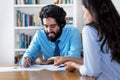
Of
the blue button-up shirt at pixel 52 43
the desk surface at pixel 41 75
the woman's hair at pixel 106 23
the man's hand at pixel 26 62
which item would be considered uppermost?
the woman's hair at pixel 106 23

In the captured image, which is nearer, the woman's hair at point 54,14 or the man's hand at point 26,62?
the man's hand at point 26,62

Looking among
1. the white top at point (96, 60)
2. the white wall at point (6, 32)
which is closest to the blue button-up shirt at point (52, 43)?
A: the white wall at point (6, 32)

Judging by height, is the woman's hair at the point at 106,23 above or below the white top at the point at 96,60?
above

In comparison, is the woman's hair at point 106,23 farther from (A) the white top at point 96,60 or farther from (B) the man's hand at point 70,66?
(B) the man's hand at point 70,66

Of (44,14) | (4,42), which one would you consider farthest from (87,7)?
Result: (4,42)

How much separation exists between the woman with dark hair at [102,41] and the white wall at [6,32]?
2.58 metres

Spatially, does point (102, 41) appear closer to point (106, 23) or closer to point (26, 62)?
point (106, 23)

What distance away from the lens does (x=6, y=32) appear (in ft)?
13.0

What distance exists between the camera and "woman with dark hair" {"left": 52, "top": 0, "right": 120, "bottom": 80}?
1463 mm

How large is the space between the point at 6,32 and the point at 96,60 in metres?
2.72

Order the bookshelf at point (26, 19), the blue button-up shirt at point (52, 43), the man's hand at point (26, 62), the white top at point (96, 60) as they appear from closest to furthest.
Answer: the white top at point (96, 60) → the man's hand at point (26, 62) → the blue button-up shirt at point (52, 43) → the bookshelf at point (26, 19)

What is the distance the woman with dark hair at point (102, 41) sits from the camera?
4.80ft

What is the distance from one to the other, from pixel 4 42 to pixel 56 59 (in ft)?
6.17

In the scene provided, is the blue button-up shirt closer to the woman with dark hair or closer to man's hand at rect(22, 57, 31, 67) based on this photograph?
man's hand at rect(22, 57, 31, 67)
